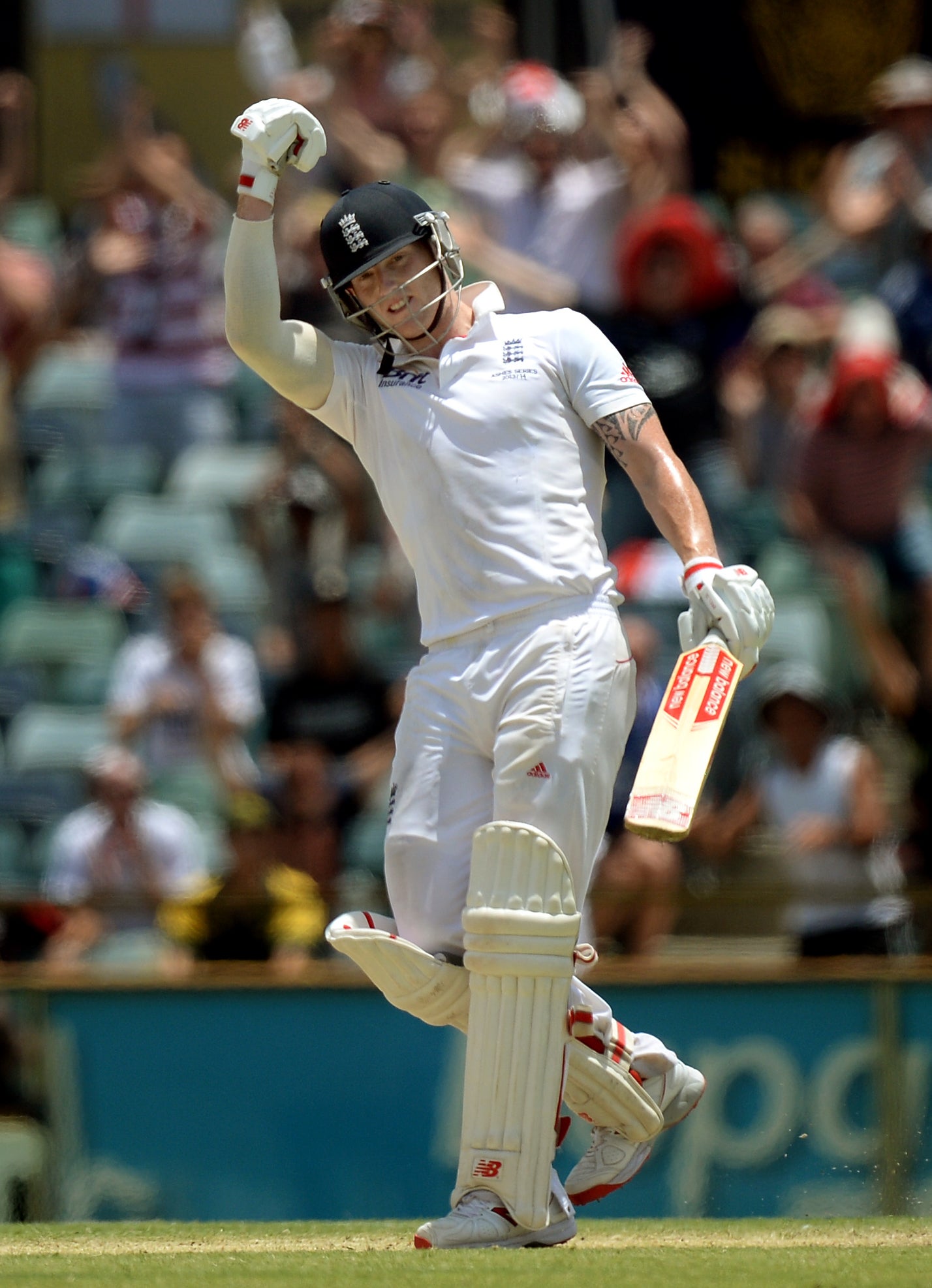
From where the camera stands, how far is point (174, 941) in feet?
21.5

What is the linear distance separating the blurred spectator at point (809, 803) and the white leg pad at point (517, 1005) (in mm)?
2851

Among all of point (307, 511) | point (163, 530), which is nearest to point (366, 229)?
point (307, 511)

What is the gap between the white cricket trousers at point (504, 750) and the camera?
4.12 m

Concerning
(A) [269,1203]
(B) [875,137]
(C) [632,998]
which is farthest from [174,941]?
(B) [875,137]

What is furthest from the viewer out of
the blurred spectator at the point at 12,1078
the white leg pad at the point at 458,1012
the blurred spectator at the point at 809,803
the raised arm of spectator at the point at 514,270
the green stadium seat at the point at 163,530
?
the green stadium seat at the point at 163,530

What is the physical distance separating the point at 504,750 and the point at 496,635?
9.5 inches

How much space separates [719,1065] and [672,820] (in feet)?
7.66

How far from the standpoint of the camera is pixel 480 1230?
4.04 meters

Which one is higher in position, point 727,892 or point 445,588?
point 445,588

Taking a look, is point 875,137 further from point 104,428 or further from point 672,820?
point 672,820

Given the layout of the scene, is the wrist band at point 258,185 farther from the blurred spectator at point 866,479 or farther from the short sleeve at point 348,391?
the blurred spectator at point 866,479

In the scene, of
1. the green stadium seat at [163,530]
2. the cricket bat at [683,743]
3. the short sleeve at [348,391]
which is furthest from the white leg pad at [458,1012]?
the green stadium seat at [163,530]

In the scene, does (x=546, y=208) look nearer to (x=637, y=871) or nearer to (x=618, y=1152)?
(x=637, y=871)

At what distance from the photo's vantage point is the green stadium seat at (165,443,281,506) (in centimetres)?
914
